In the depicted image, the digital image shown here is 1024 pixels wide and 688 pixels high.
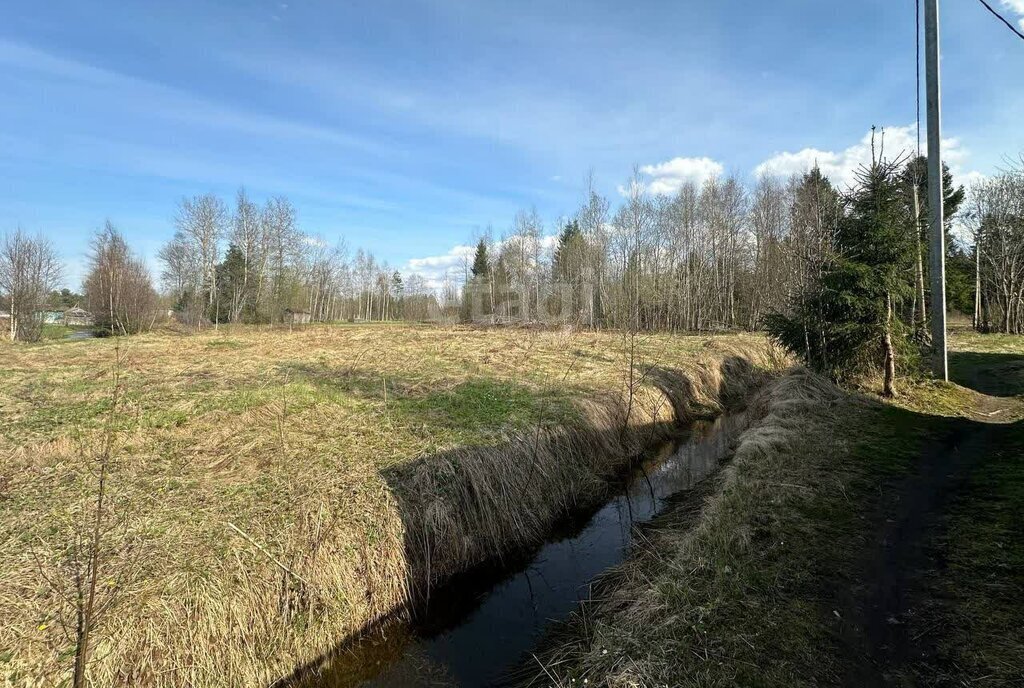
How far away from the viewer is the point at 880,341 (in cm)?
1141

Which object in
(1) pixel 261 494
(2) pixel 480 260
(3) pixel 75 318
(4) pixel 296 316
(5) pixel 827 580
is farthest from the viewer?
(2) pixel 480 260

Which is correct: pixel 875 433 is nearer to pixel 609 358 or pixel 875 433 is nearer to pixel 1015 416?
pixel 1015 416

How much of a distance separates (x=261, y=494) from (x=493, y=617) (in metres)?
3.00

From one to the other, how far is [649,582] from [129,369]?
12693mm

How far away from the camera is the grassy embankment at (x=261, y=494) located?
3766mm

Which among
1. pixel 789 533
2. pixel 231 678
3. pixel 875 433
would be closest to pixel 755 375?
pixel 875 433

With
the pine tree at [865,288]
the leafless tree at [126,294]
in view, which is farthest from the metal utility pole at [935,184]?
the leafless tree at [126,294]

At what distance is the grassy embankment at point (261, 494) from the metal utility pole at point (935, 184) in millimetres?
7795

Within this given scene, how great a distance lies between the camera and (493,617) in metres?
5.24

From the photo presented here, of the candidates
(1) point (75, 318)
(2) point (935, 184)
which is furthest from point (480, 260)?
(2) point (935, 184)

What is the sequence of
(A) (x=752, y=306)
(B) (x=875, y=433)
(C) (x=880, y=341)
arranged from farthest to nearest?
(A) (x=752, y=306)
(C) (x=880, y=341)
(B) (x=875, y=433)

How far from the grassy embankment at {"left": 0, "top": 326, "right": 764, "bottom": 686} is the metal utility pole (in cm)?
780

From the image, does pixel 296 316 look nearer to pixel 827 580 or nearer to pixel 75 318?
pixel 75 318

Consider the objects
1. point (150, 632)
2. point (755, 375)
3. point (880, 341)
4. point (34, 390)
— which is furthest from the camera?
point (755, 375)
